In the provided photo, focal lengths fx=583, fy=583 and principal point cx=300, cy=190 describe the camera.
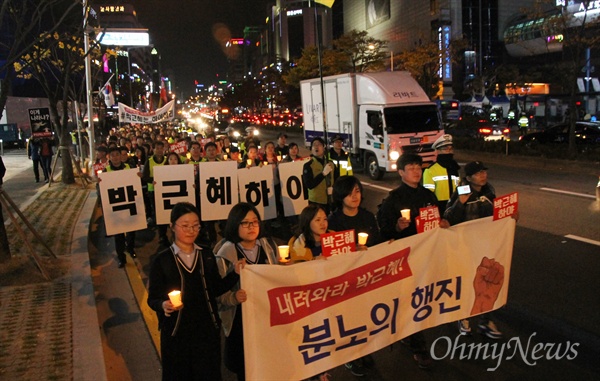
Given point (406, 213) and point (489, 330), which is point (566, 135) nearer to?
Result: point (489, 330)

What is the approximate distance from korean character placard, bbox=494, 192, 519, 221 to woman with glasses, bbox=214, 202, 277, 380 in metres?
2.02

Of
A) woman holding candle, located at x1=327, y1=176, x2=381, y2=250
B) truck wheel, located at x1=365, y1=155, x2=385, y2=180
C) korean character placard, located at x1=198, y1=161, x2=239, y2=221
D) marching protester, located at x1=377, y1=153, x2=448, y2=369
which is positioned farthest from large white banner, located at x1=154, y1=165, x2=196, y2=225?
truck wheel, located at x1=365, y1=155, x2=385, y2=180

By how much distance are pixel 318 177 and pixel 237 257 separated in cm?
533

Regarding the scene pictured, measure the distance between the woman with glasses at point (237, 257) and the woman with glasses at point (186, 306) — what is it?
16 centimetres

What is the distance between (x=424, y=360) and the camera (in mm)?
4953

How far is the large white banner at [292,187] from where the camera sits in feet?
34.8

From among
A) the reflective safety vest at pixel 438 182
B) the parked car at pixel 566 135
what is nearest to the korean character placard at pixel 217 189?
the reflective safety vest at pixel 438 182

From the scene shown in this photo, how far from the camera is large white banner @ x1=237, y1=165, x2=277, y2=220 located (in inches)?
404

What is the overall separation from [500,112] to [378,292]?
169ft

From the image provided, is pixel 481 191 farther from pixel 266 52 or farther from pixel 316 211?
pixel 266 52

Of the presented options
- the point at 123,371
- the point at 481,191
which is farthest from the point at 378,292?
the point at 123,371

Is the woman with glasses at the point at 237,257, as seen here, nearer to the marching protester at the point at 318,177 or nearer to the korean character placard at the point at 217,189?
the marching protester at the point at 318,177

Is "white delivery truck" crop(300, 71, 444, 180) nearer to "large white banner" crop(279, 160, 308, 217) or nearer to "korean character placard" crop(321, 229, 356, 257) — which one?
"large white banner" crop(279, 160, 308, 217)

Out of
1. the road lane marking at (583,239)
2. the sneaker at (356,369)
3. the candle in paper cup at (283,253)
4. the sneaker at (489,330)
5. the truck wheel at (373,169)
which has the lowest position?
the road lane marking at (583,239)
